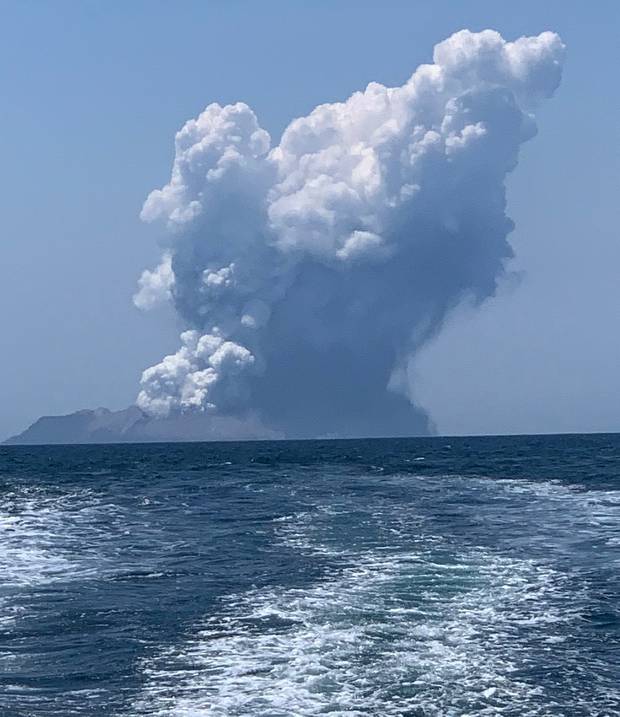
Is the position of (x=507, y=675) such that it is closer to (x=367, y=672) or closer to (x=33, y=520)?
(x=367, y=672)

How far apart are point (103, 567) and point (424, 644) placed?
16.4m

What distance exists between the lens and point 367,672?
70.8 ft

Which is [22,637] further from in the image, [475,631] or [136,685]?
[475,631]

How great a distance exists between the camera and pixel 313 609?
28.4 m

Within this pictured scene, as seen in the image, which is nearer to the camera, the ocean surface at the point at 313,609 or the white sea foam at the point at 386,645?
the white sea foam at the point at 386,645

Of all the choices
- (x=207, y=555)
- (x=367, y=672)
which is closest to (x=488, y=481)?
(x=207, y=555)

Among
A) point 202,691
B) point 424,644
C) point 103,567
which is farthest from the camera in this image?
point 103,567

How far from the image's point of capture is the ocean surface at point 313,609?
66.5 feet

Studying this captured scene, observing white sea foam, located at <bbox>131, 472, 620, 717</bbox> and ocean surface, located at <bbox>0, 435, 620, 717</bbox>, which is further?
ocean surface, located at <bbox>0, 435, 620, 717</bbox>

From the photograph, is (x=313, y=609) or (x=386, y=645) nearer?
(x=386, y=645)

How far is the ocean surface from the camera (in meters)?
20.3

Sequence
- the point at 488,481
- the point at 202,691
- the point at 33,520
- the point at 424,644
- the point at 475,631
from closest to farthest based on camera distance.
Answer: the point at 202,691 → the point at 424,644 → the point at 475,631 → the point at 33,520 → the point at 488,481

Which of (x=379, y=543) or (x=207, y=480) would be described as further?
(x=207, y=480)

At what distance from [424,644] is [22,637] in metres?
11.1
